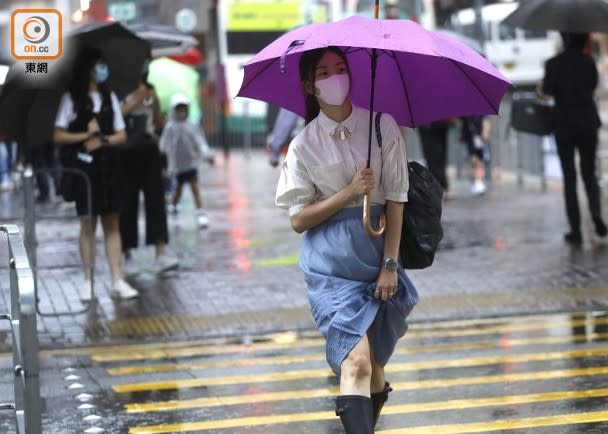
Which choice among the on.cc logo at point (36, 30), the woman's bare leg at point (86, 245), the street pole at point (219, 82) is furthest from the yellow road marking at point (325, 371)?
the street pole at point (219, 82)

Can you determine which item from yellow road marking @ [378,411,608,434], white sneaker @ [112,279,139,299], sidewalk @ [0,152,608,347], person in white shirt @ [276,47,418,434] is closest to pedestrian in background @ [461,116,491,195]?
sidewalk @ [0,152,608,347]

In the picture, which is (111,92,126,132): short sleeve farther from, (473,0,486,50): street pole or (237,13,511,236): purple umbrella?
(473,0,486,50): street pole

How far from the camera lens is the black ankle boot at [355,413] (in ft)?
18.0

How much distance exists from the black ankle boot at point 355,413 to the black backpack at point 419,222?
64cm

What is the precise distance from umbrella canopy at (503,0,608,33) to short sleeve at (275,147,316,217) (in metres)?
7.17

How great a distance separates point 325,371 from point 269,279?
145 inches

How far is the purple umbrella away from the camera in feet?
18.6

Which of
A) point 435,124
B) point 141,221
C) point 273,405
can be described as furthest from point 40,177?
point 273,405

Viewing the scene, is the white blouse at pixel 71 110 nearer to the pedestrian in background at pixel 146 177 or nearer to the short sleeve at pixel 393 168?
the pedestrian in background at pixel 146 177

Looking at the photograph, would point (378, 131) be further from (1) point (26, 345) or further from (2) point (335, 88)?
(1) point (26, 345)

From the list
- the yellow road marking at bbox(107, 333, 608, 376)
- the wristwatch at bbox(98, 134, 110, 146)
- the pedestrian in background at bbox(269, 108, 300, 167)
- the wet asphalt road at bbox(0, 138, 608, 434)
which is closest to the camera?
the wet asphalt road at bbox(0, 138, 608, 434)

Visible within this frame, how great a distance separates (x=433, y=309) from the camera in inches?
406

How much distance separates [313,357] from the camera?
344 inches

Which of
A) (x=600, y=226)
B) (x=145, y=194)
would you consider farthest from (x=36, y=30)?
(x=600, y=226)
